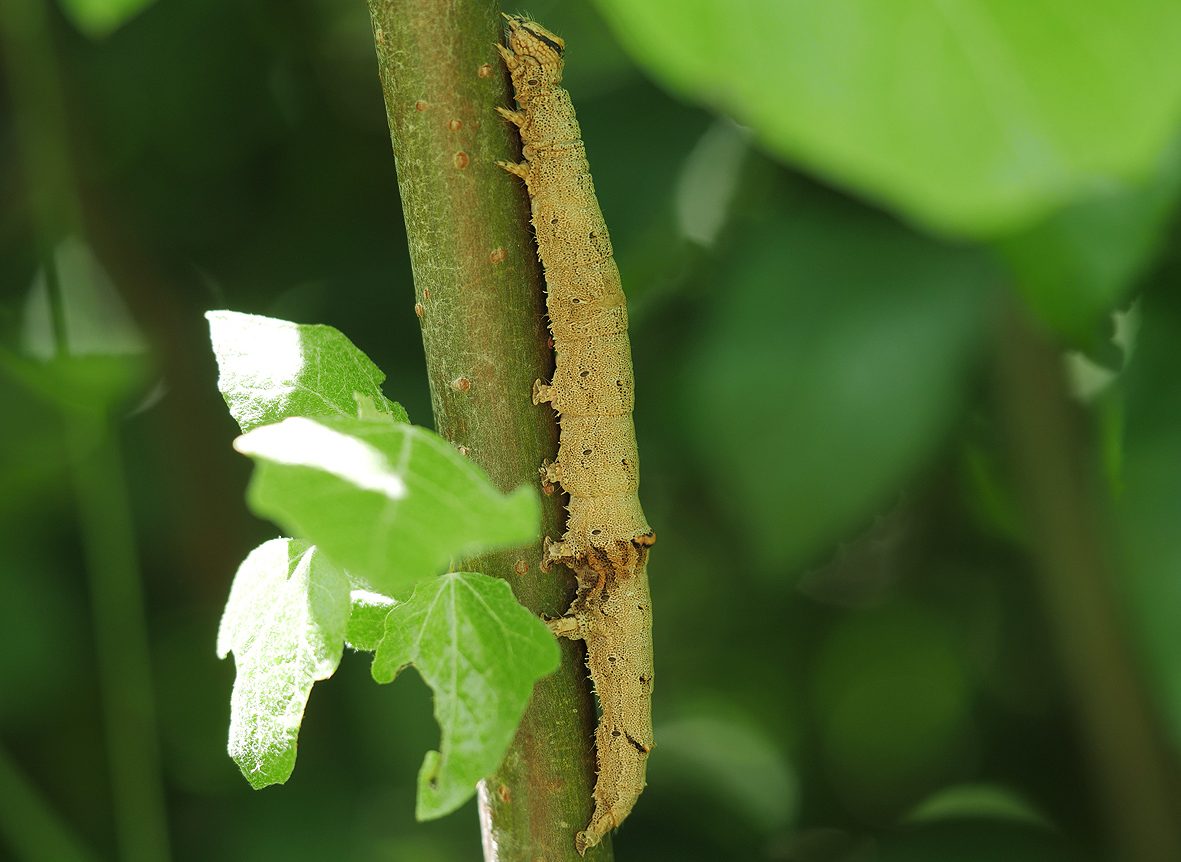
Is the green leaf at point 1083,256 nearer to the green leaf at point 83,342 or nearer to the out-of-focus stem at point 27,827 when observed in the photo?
the green leaf at point 83,342

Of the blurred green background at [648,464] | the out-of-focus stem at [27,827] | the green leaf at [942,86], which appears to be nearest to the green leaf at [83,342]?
the blurred green background at [648,464]

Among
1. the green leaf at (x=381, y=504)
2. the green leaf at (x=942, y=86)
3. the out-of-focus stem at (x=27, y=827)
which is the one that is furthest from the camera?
the out-of-focus stem at (x=27, y=827)

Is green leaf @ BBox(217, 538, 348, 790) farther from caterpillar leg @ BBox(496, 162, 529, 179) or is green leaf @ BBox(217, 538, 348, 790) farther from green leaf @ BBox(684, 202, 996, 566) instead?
green leaf @ BBox(684, 202, 996, 566)

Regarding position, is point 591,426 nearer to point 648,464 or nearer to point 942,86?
point 942,86

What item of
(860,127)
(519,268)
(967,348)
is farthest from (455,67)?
(967,348)

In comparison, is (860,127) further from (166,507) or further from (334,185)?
(166,507)

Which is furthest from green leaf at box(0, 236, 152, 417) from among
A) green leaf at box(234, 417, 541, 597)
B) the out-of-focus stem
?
green leaf at box(234, 417, 541, 597)

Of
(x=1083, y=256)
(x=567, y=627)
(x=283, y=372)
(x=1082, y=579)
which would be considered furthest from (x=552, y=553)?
(x=1082, y=579)
